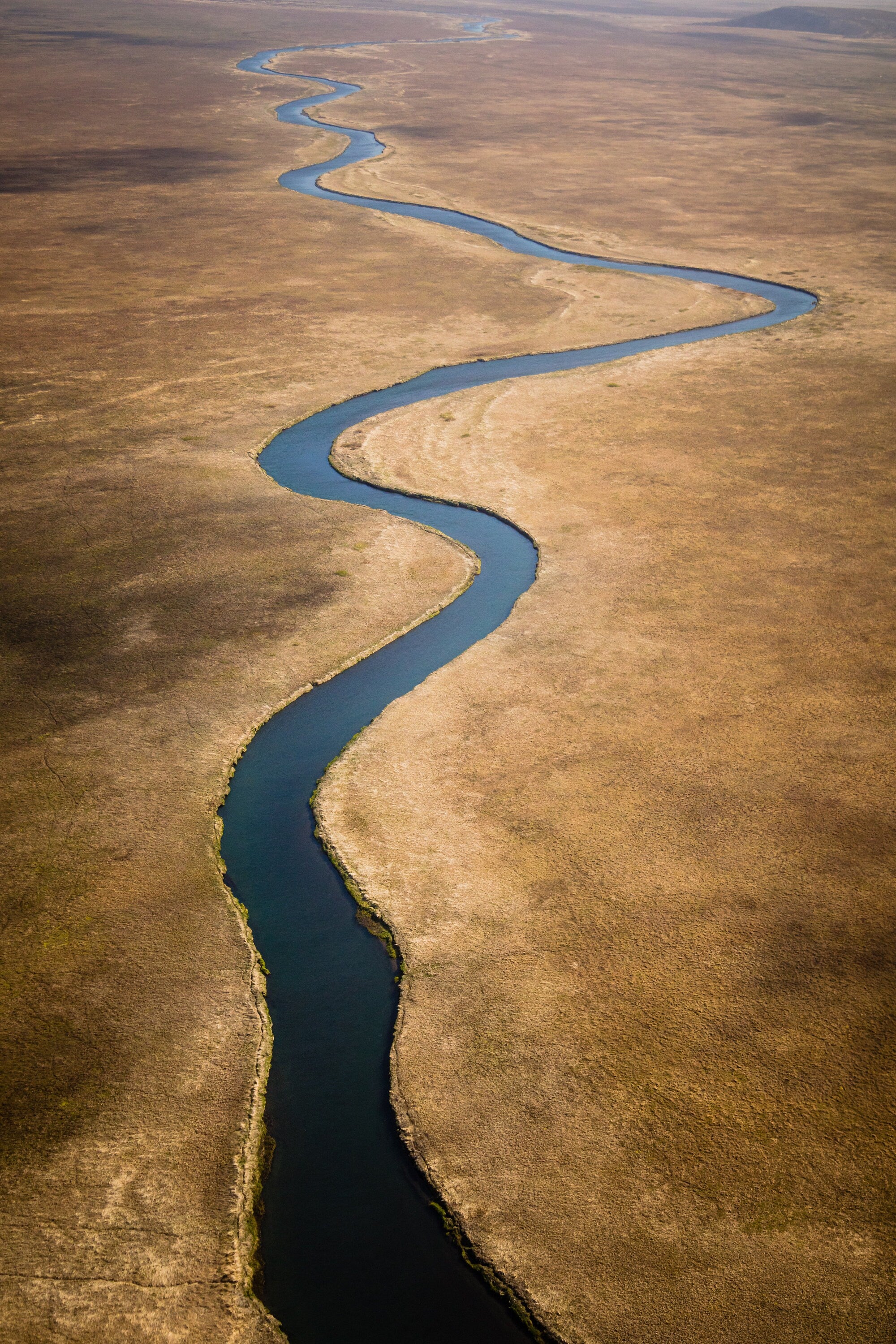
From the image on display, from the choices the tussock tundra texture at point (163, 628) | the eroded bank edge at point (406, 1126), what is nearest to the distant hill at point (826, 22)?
the tussock tundra texture at point (163, 628)

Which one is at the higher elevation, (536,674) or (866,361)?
(866,361)

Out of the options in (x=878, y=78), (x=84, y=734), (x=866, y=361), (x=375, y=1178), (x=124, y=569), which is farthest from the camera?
(x=878, y=78)

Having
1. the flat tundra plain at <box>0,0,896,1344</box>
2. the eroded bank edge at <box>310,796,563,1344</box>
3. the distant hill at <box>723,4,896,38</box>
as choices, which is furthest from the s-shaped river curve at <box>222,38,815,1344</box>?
the distant hill at <box>723,4,896,38</box>

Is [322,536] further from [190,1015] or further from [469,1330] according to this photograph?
[469,1330]

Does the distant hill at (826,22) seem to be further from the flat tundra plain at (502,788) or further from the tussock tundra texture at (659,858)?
the tussock tundra texture at (659,858)

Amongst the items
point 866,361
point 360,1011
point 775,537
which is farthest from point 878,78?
point 360,1011

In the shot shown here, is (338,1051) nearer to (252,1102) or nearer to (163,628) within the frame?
(252,1102)
